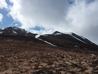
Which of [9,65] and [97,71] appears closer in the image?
[97,71]

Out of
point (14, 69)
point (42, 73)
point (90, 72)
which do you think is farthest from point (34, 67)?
point (90, 72)

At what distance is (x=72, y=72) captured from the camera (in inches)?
1070

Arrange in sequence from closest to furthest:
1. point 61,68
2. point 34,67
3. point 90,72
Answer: point 90,72 < point 61,68 < point 34,67

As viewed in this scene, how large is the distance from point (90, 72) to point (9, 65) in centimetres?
1165

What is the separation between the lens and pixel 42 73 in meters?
26.8

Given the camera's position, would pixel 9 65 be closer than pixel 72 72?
No

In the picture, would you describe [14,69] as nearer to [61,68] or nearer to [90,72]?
[61,68]

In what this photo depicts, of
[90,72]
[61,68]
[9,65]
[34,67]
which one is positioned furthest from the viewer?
[9,65]

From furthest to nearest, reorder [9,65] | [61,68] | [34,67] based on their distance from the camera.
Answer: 1. [9,65]
2. [34,67]
3. [61,68]

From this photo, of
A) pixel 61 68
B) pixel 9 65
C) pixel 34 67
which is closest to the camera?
pixel 61 68

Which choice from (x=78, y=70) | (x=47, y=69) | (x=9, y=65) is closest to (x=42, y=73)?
(x=47, y=69)

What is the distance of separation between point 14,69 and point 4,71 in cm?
119

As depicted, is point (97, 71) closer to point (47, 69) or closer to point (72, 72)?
point (72, 72)

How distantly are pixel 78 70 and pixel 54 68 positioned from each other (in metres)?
2.64
